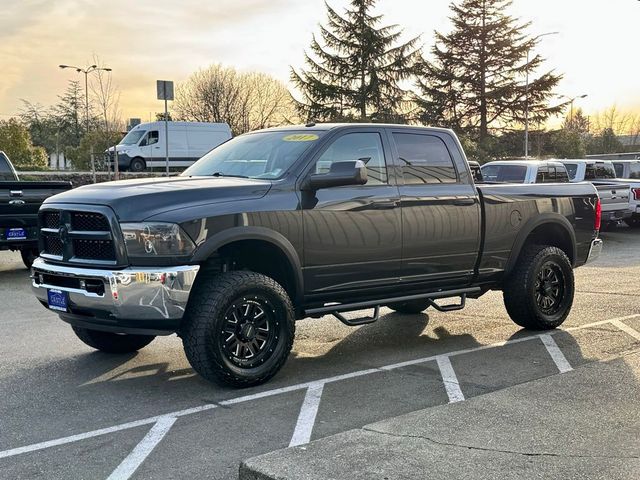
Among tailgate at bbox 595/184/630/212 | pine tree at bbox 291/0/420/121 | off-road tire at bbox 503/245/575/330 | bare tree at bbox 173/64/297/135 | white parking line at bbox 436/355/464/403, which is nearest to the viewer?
white parking line at bbox 436/355/464/403

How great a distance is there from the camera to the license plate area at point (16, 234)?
36.1ft

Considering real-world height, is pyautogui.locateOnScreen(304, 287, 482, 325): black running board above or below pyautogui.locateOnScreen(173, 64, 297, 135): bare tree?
below

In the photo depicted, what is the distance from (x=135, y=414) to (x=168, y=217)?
1358 mm

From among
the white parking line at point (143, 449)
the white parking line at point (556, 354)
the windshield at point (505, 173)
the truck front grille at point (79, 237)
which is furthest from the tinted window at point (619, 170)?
the white parking line at point (143, 449)

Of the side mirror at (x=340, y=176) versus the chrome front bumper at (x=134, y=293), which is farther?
the side mirror at (x=340, y=176)

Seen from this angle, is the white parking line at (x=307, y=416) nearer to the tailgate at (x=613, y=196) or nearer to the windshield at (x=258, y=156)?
the windshield at (x=258, y=156)

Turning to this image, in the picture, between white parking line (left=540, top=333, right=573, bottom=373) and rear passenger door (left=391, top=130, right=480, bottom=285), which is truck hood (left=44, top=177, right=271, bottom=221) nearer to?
rear passenger door (left=391, top=130, right=480, bottom=285)

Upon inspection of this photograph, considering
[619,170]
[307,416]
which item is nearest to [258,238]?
[307,416]

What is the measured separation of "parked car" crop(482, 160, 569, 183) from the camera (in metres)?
14.9

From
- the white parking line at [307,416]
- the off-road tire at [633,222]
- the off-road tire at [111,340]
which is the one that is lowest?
the off-road tire at [633,222]

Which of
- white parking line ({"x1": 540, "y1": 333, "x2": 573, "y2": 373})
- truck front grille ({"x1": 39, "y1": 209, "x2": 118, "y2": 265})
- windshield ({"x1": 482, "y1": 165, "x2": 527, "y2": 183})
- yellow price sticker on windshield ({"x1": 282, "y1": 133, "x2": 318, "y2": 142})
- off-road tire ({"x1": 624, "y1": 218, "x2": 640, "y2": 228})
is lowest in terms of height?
off-road tire ({"x1": 624, "y1": 218, "x2": 640, "y2": 228})

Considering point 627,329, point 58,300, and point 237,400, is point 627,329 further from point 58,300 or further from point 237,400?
point 58,300

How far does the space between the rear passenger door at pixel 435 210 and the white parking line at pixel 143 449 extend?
102 inches

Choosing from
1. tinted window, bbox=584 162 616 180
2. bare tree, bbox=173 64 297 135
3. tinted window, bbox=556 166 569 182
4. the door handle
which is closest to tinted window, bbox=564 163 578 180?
tinted window, bbox=584 162 616 180
